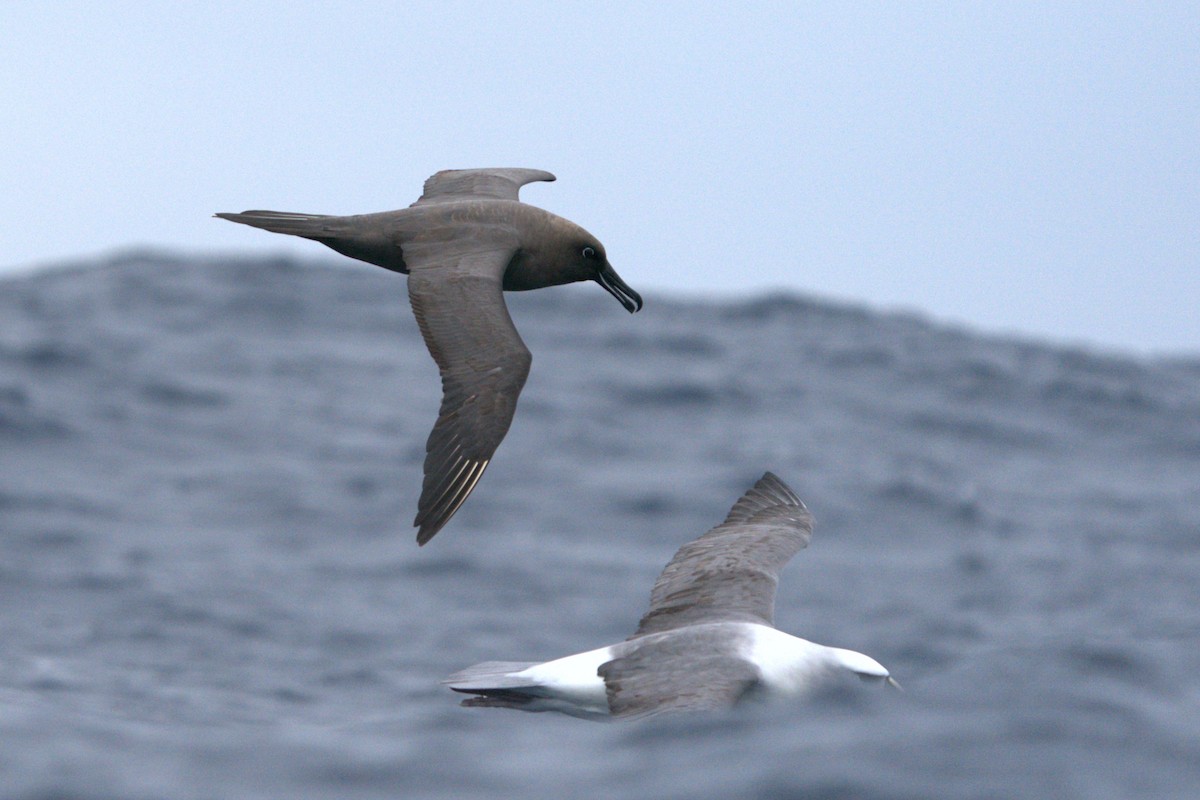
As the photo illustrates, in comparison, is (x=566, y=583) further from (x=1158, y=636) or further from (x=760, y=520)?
(x=760, y=520)

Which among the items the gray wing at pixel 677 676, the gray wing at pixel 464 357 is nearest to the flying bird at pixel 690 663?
the gray wing at pixel 677 676

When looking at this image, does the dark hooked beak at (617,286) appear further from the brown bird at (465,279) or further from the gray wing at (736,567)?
the gray wing at (736,567)

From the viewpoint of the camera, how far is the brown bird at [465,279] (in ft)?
25.3

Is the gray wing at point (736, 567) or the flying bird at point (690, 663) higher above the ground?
the gray wing at point (736, 567)

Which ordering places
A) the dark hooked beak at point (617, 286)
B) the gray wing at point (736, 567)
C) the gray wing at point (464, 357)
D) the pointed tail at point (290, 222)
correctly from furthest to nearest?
the gray wing at point (736, 567) → the dark hooked beak at point (617, 286) → the pointed tail at point (290, 222) → the gray wing at point (464, 357)

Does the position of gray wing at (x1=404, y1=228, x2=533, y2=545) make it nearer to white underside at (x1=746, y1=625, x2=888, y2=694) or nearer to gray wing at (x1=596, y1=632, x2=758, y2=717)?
gray wing at (x1=596, y1=632, x2=758, y2=717)

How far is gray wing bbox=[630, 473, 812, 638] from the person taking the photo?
946 cm

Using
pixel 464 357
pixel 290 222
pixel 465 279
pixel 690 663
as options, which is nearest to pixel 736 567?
pixel 690 663

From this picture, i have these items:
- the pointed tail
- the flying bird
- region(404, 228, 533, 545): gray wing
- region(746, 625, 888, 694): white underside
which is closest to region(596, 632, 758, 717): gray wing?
the flying bird

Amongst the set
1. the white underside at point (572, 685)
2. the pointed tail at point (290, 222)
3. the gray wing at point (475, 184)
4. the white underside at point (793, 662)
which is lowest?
the white underside at point (572, 685)

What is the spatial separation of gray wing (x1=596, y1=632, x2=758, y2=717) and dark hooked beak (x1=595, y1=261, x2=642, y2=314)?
6.09 ft

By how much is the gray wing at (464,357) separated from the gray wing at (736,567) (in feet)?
7.04

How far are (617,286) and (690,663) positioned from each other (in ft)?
7.23

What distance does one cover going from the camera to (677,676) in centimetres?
806
